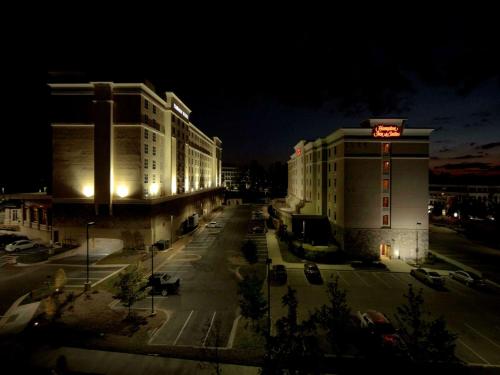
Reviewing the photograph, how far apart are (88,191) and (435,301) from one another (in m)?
44.2

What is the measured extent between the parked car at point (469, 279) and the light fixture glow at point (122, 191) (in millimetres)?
43282

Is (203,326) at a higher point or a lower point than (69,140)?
lower

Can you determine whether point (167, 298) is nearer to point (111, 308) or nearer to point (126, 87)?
point (111, 308)

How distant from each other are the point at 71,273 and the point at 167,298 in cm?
1397

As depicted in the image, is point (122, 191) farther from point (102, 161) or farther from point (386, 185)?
point (386, 185)

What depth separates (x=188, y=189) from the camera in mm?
63312

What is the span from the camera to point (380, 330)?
1797 centimetres

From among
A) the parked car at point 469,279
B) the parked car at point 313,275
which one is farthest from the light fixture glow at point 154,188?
the parked car at point 469,279

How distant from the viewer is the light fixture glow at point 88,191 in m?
39.7

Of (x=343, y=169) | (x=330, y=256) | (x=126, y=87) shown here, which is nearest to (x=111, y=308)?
(x=330, y=256)

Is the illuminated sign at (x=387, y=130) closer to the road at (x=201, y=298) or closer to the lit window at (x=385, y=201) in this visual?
the lit window at (x=385, y=201)

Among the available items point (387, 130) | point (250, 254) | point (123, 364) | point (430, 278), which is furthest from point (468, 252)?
point (123, 364)

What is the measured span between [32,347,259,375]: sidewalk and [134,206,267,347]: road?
1.73 metres

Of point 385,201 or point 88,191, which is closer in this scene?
point 385,201
